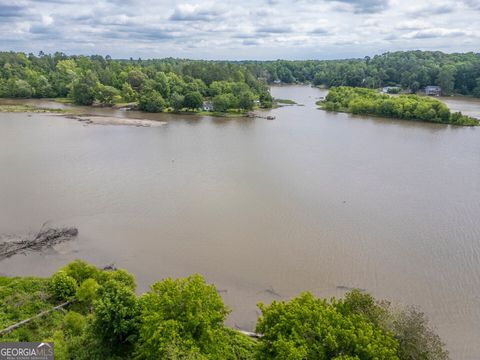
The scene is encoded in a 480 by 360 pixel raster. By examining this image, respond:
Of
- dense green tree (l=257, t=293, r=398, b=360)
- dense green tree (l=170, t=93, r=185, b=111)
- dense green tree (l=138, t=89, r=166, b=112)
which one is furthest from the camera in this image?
dense green tree (l=138, t=89, r=166, b=112)

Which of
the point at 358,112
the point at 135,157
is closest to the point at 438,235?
the point at 135,157

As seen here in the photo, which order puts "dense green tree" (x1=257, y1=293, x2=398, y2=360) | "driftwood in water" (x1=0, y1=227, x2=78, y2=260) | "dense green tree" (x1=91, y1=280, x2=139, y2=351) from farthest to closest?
1. "driftwood in water" (x1=0, y1=227, x2=78, y2=260)
2. "dense green tree" (x1=91, y1=280, x2=139, y2=351)
3. "dense green tree" (x1=257, y1=293, x2=398, y2=360)

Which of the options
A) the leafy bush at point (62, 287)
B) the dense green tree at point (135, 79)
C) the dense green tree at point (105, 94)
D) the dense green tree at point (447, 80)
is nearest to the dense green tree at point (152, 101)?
the dense green tree at point (105, 94)

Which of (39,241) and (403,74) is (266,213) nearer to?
(39,241)

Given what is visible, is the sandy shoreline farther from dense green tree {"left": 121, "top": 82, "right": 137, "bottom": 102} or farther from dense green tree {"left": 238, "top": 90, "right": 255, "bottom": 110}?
dense green tree {"left": 121, "top": 82, "right": 137, "bottom": 102}

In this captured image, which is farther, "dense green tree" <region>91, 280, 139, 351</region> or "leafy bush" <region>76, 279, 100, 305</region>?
Result: "leafy bush" <region>76, 279, 100, 305</region>

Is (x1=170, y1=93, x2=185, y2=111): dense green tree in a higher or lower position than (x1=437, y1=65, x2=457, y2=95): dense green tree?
lower

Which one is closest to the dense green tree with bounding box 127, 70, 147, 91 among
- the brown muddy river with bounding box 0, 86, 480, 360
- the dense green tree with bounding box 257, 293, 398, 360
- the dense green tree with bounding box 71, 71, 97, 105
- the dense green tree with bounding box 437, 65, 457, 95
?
the dense green tree with bounding box 71, 71, 97, 105

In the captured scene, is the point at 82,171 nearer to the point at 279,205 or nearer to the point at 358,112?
the point at 279,205
